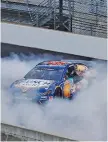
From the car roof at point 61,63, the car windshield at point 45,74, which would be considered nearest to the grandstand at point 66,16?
the car roof at point 61,63

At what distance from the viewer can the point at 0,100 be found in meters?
10.4

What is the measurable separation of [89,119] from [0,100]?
76.1 inches

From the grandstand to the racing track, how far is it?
0.55 meters

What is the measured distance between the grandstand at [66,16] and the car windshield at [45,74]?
79 cm

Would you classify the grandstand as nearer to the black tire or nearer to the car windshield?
the car windshield

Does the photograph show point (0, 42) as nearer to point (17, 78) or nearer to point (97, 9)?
point (17, 78)

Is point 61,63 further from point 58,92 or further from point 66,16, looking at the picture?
point 66,16

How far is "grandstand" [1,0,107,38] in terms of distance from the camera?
9523 mm

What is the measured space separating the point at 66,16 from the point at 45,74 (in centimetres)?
116

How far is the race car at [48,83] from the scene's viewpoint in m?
9.56

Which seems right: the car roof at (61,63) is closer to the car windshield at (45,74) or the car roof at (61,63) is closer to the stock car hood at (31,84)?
the car windshield at (45,74)

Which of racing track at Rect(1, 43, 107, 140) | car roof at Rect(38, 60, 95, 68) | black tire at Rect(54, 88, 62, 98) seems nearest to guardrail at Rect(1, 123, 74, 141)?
racing track at Rect(1, 43, 107, 140)

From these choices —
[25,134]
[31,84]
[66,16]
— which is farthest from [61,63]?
[25,134]

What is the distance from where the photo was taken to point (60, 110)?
9.78 metres
